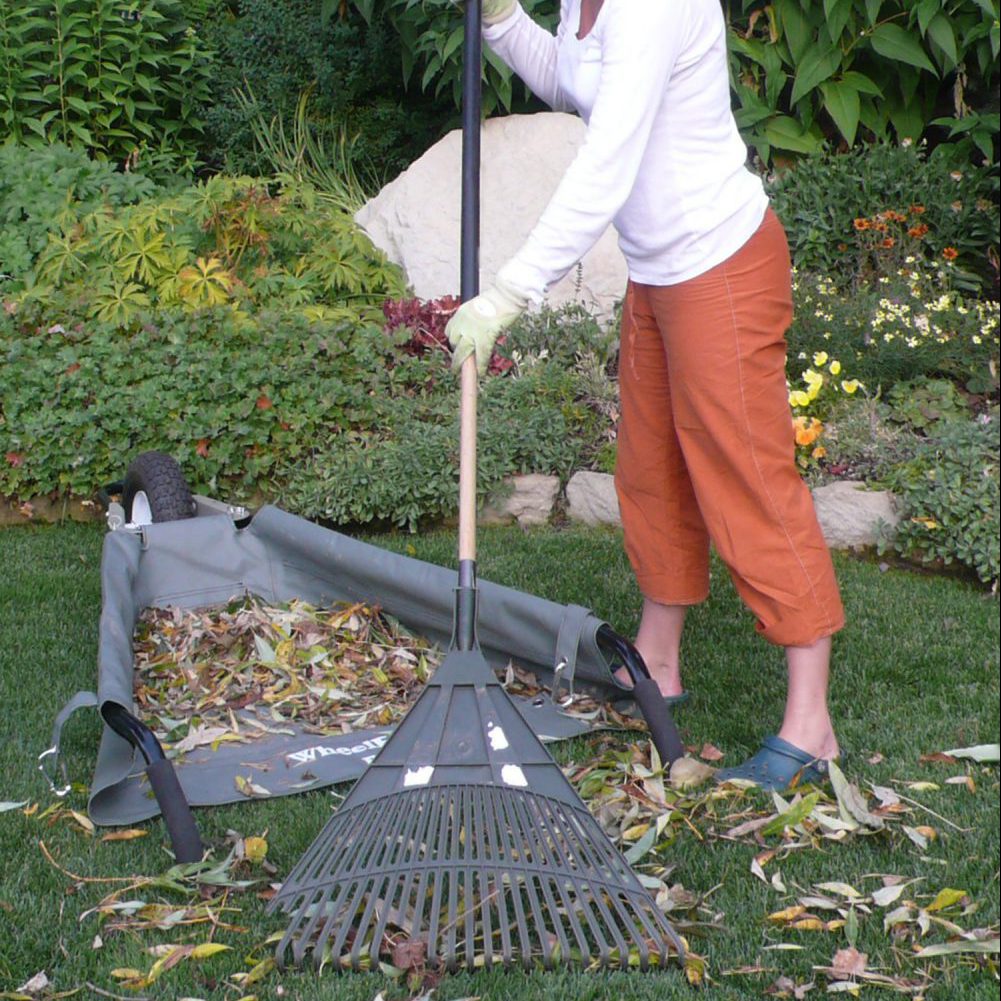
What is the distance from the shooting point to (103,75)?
6449 millimetres

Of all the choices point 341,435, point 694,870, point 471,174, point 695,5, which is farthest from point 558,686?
point 341,435

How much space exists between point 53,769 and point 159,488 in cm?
120

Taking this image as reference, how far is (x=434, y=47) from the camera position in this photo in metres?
5.64

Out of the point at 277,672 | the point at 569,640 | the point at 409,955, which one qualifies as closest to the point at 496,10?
the point at 569,640

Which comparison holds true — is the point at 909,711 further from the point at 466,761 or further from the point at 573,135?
the point at 573,135

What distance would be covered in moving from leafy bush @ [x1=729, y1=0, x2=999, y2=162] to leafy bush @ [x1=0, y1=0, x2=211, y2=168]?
2.81m

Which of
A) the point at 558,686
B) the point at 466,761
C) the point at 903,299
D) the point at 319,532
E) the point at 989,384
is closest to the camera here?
the point at 466,761

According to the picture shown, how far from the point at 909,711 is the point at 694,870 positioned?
0.81 m

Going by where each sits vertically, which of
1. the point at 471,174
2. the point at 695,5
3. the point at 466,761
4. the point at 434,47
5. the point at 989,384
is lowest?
the point at 466,761

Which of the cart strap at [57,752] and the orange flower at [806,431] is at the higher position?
the orange flower at [806,431]

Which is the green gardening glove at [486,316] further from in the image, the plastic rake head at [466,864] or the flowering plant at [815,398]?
the flowering plant at [815,398]

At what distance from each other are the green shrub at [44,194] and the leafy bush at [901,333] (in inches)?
114

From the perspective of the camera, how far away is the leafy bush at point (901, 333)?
438cm


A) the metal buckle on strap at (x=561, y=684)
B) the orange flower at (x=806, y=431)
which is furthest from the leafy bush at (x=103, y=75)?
the metal buckle on strap at (x=561, y=684)
